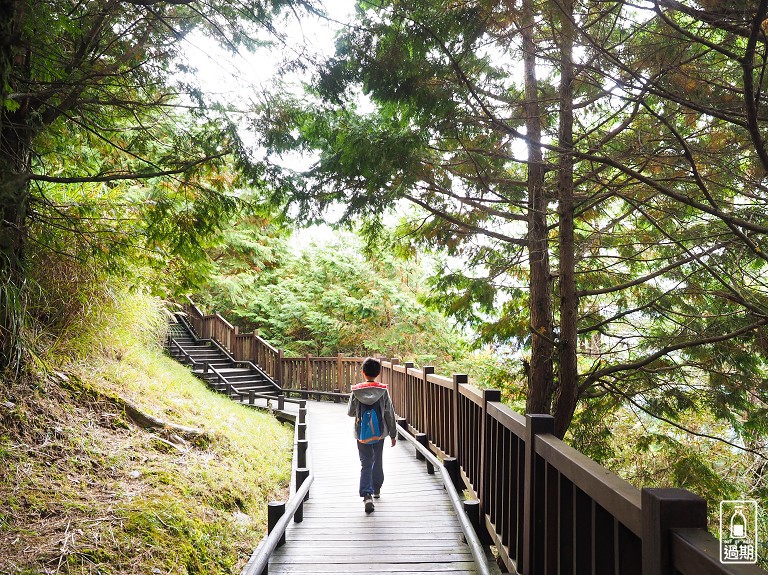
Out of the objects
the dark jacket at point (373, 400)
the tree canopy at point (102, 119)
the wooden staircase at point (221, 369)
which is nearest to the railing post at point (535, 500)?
the dark jacket at point (373, 400)

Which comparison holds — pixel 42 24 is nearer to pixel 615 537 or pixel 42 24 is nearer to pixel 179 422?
pixel 615 537

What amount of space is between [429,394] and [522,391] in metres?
1.92

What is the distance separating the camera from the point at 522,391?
337 inches

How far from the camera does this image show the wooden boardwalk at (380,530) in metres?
4.21

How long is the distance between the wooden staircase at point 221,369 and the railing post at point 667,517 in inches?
497

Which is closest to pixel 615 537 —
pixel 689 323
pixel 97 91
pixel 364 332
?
pixel 689 323

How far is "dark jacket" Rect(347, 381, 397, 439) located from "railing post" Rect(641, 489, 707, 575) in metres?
4.15

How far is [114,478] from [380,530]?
2.75 metres

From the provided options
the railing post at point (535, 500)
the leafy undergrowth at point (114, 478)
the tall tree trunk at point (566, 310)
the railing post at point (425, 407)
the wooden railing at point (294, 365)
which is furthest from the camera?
the wooden railing at point (294, 365)

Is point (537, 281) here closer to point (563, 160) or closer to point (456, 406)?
point (563, 160)

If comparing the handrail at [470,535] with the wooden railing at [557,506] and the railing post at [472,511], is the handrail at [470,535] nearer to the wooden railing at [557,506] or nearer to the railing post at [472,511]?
the railing post at [472,511]

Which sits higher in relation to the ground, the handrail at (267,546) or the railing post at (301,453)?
the handrail at (267,546)

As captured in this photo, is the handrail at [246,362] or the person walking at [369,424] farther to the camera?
the handrail at [246,362]

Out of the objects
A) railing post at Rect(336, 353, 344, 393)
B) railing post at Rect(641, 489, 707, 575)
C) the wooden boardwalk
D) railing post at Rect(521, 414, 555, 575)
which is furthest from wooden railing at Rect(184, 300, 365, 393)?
railing post at Rect(641, 489, 707, 575)
